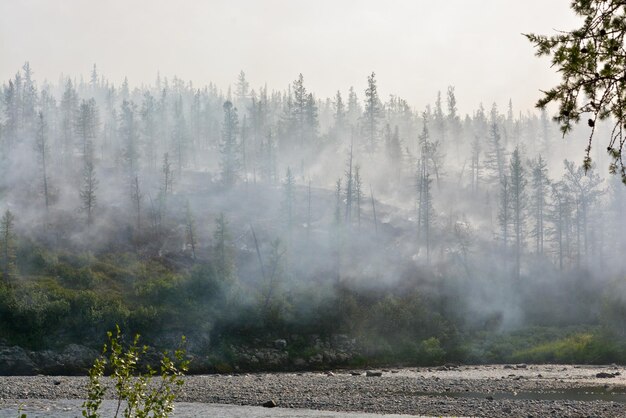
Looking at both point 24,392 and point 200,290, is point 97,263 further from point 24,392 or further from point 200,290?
point 24,392

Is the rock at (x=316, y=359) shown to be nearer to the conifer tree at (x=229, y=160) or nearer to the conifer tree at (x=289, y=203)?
the conifer tree at (x=289, y=203)

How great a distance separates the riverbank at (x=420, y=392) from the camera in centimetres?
2805

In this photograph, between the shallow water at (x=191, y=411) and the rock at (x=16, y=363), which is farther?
the rock at (x=16, y=363)

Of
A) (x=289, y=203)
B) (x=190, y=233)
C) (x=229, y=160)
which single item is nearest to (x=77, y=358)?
(x=190, y=233)

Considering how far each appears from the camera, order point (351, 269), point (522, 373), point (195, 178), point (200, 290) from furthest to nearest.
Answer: point (195, 178) < point (351, 269) < point (200, 290) < point (522, 373)

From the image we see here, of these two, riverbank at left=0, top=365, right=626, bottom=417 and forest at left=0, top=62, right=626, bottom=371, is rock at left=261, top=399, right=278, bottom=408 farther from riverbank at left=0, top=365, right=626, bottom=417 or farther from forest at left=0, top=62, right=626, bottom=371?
forest at left=0, top=62, right=626, bottom=371

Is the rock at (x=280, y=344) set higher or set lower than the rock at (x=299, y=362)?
higher

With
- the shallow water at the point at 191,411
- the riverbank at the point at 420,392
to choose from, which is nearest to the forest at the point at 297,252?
the riverbank at the point at 420,392

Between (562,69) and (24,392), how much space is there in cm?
3395

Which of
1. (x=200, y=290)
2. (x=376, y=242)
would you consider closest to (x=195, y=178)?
(x=376, y=242)

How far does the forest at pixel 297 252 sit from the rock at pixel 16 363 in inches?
94.7

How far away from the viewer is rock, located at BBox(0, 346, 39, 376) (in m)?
46.3

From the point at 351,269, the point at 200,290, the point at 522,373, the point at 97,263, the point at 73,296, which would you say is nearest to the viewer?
the point at 522,373

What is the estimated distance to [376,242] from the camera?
93875mm
